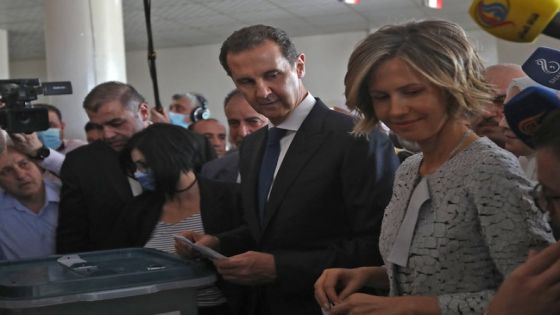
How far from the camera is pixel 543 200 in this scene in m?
0.94

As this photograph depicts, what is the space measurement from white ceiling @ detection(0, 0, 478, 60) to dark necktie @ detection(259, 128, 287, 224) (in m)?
5.24

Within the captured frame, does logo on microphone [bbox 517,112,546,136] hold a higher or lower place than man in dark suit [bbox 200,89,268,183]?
higher

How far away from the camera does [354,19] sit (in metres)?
8.24

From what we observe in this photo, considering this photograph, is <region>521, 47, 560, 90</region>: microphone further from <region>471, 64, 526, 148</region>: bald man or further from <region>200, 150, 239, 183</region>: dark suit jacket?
<region>200, 150, 239, 183</region>: dark suit jacket

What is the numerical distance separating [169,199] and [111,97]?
0.60 meters

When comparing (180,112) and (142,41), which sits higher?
(142,41)

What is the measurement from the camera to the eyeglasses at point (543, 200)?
0.89m

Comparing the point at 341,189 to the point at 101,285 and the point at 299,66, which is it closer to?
the point at 299,66

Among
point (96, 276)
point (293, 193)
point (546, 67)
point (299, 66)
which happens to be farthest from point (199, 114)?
point (546, 67)

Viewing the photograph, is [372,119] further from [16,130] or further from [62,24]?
[62,24]

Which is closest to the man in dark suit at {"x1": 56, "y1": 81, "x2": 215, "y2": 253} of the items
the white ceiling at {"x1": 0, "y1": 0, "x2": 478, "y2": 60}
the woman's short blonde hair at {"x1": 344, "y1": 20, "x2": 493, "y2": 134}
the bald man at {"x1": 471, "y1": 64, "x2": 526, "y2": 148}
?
the bald man at {"x1": 471, "y1": 64, "x2": 526, "y2": 148}

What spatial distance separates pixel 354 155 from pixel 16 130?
42.5 inches

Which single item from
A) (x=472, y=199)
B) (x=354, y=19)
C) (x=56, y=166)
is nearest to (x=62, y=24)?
(x=56, y=166)

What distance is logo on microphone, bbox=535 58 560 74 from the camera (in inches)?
34.3
